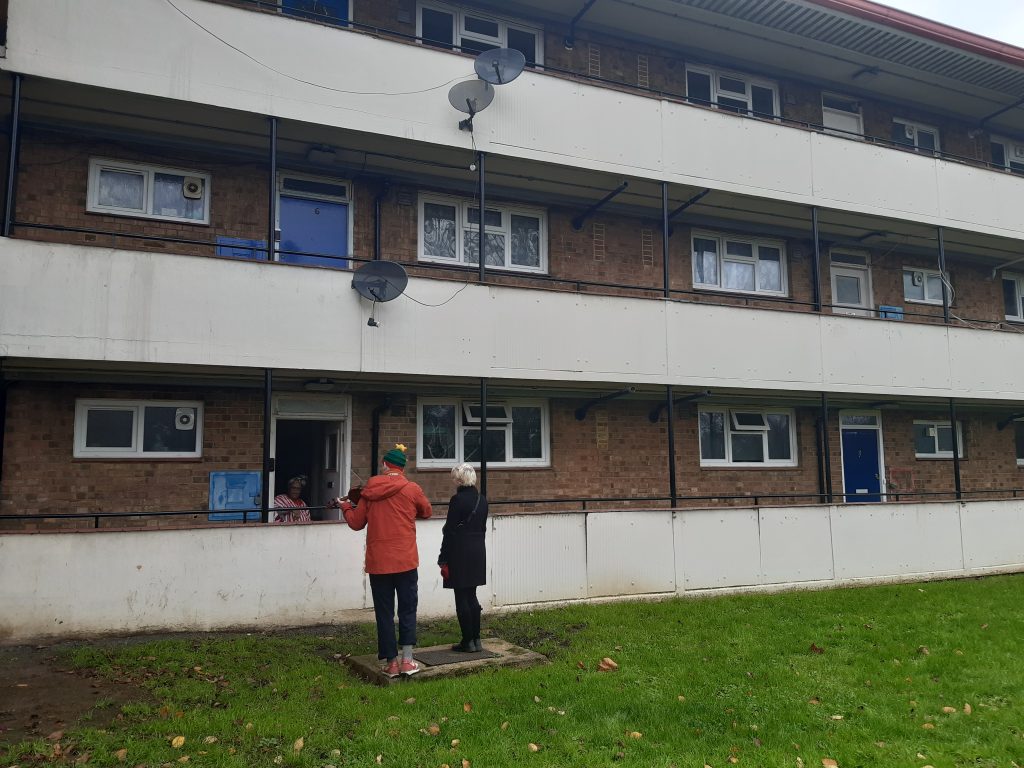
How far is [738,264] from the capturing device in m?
15.2

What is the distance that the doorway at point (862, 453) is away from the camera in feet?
51.5

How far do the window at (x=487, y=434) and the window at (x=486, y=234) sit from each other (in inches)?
84.6

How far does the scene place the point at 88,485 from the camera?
10.2 metres

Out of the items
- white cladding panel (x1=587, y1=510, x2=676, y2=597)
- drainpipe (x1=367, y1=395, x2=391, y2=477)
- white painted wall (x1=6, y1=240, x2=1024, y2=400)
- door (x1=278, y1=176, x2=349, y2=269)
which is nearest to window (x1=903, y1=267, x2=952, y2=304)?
white painted wall (x1=6, y1=240, x2=1024, y2=400)

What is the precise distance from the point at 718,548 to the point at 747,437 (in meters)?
3.86

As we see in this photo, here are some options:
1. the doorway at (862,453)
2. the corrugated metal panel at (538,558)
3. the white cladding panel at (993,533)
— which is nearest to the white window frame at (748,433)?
the doorway at (862,453)

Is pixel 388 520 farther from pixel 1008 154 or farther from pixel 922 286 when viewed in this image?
pixel 1008 154

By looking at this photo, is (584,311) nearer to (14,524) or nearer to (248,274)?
(248,274)

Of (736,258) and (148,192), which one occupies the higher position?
(736,258)

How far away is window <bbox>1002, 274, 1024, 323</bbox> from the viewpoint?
18.1 meters

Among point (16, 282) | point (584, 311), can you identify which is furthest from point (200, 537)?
point (584, 311)

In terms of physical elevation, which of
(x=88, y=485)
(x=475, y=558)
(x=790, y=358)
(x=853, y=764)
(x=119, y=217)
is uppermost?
(x=119, y=217)

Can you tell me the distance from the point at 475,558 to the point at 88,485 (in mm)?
5461

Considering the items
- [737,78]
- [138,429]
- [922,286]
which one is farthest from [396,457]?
[922,286]
